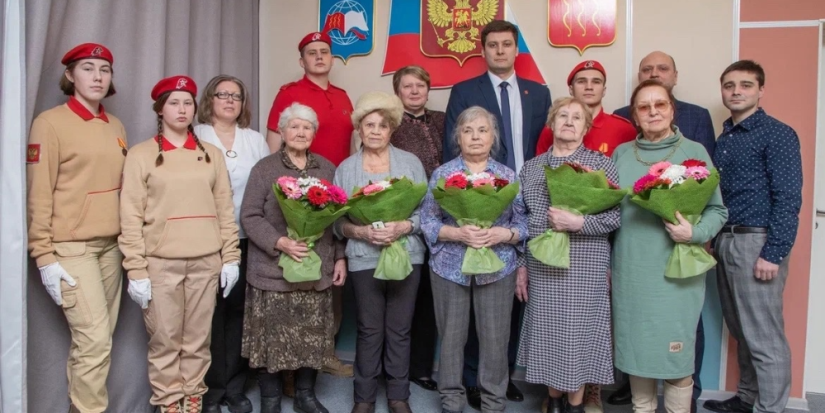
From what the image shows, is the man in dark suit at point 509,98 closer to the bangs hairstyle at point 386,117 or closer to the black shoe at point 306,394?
the bangs hairstyle at point 386,117

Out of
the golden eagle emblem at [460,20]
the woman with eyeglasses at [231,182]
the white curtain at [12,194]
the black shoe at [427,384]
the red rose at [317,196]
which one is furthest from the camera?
the golden eagle emblem at [460,20]

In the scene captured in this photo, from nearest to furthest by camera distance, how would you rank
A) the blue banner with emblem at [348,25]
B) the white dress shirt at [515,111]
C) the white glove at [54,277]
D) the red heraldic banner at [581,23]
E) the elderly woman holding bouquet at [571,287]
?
the white glove at [54,277] → the elderly woman holding bouquet at [571,287] → the white dress shirt at [515,111] → the red heraldic banner at [581,23] → the blue banner with emblem at [348,25]

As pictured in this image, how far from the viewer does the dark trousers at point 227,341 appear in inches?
121

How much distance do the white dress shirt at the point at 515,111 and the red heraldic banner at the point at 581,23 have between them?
0.60m

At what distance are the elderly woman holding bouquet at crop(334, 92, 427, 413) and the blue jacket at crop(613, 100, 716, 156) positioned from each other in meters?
1.38

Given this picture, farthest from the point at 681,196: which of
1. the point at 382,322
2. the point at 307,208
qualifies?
the point at 307,208

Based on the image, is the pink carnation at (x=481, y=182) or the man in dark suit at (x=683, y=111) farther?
the man in dark suit at (x=683, y=111)

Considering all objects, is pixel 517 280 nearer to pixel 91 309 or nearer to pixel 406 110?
pixel 406 110

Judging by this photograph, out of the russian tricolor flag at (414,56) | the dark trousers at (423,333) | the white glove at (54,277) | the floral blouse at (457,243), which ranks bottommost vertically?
the dark trousers at (423,333)

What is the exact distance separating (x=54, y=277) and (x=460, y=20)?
2768 millimetres

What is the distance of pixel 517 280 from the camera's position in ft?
9.52

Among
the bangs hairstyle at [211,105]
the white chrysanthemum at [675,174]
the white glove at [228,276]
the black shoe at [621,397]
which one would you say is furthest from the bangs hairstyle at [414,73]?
the black shoe at [621,397]

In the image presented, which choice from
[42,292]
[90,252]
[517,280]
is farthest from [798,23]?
[42,292]

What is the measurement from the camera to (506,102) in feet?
10.9
